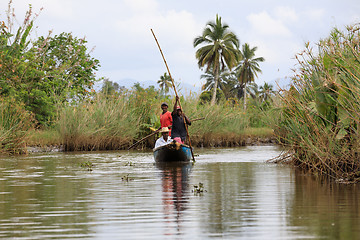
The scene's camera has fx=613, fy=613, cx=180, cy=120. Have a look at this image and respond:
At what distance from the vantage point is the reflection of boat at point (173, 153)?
810 inches

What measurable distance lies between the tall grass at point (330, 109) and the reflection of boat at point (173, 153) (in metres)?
4.69

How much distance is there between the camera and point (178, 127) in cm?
2091

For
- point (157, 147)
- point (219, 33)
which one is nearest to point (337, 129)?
point (157, 147)

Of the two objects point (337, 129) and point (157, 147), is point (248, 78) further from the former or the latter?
point (337, 129)

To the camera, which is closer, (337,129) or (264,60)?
(337,129)

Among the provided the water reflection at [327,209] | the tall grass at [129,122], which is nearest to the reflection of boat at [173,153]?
the water reflection at [327,209]

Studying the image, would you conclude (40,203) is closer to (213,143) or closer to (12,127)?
(12,127)

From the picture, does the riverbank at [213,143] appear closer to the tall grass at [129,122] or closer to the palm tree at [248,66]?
the tall grass at [129,122]

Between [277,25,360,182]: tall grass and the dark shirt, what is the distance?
4717 mm

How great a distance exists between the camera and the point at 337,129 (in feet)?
45.4

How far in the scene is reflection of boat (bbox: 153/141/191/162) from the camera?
20.6 m

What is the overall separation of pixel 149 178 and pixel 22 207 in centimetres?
568

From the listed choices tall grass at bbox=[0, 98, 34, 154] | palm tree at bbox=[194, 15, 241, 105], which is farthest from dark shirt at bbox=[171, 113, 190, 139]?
palm tree at bbox=[194, 15, 241, 105]

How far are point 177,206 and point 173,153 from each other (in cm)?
1135
